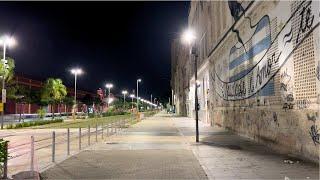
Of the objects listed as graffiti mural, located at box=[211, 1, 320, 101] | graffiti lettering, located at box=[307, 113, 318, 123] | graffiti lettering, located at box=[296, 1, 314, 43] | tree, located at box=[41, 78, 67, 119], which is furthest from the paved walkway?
tree, located at box=[41, 78, 67, 119]

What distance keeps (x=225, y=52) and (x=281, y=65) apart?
14971 millimetres

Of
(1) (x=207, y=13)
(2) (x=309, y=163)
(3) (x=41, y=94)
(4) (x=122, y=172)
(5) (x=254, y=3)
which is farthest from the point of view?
(3) (x=41, y=94)

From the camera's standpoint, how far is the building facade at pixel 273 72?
15023mm

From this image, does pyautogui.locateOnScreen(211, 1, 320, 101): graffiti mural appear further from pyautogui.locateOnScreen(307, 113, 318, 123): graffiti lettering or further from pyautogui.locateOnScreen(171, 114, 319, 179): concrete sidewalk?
pyautogui.locateOnScreen(171, 114, 319, 179): concrete sidewalk

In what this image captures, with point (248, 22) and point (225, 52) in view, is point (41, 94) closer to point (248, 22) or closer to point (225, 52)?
point (225, 52)

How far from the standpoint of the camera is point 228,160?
15.8 meters

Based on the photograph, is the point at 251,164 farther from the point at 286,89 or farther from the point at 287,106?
the point at 286,89

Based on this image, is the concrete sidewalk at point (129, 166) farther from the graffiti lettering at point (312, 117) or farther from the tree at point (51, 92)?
the tree at point (51, 92)

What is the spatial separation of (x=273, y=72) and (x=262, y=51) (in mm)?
1940

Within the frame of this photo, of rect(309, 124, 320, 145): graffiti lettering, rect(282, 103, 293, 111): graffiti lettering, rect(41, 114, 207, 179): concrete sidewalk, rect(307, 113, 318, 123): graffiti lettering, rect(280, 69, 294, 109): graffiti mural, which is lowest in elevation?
rect(41, 114, 207, 179): concrete sidewalk

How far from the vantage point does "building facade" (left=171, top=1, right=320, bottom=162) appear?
15.0 m

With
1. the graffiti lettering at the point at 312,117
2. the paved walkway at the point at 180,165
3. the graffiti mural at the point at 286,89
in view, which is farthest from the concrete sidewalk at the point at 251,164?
the graffiti mural at the point at 286,89

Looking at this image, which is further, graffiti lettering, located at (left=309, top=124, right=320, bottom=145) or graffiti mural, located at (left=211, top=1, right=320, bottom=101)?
graffiti mural, located at (left=211, top=1, right=320, bottom=101)

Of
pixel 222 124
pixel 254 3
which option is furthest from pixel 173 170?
pixel 222 124
